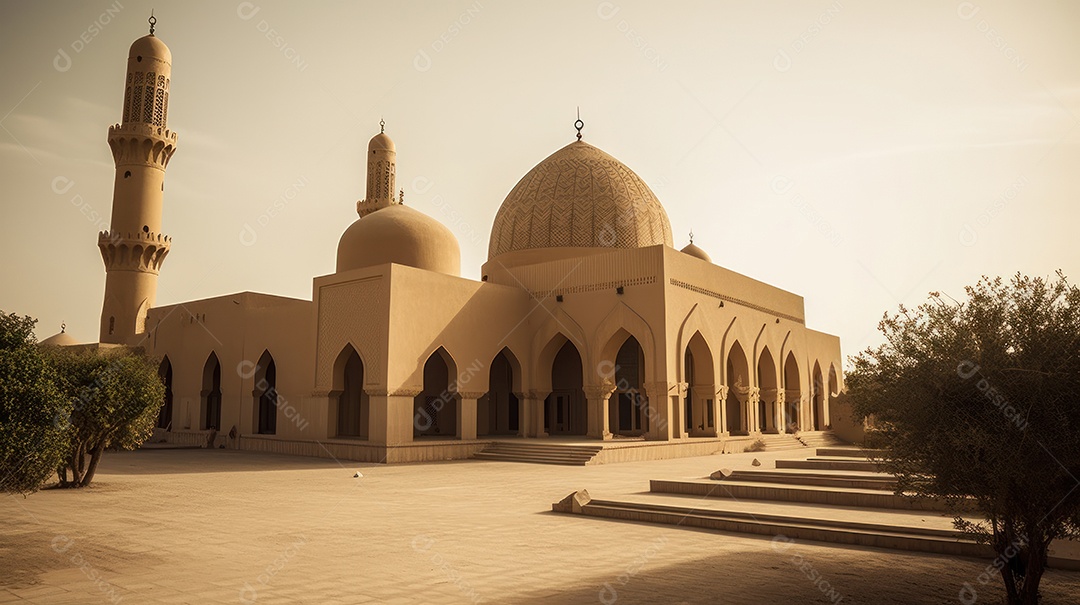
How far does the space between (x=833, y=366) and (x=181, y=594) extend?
35032 mm

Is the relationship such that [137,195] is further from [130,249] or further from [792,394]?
[792,394]

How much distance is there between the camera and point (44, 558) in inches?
244

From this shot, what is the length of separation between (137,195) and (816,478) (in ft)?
82.0

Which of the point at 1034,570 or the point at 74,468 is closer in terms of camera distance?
the point at 1034,570

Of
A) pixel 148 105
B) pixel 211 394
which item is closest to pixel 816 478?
pixel 211 394

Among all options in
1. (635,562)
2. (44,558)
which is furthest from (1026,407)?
(44,558)

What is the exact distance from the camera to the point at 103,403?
11430mm

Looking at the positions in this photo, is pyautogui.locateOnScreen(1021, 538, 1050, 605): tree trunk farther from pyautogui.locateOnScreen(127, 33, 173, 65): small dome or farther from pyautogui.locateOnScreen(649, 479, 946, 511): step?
pyautogui.locateOnScreen(127, 33, 173, 65): small dome

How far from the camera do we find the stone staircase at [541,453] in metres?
16.8

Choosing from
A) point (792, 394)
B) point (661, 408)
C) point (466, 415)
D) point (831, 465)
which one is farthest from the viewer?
point (792, 394)

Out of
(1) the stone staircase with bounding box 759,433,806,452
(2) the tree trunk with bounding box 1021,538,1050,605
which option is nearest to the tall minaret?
(1) the stone staircase with bounding box 759,433,806,452

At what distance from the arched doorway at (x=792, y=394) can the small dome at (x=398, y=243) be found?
14.9 meters

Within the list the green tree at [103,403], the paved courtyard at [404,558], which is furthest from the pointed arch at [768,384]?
the green tree at [103,403]

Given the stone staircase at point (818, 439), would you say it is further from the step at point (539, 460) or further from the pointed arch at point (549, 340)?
the step at point (539, 460)
